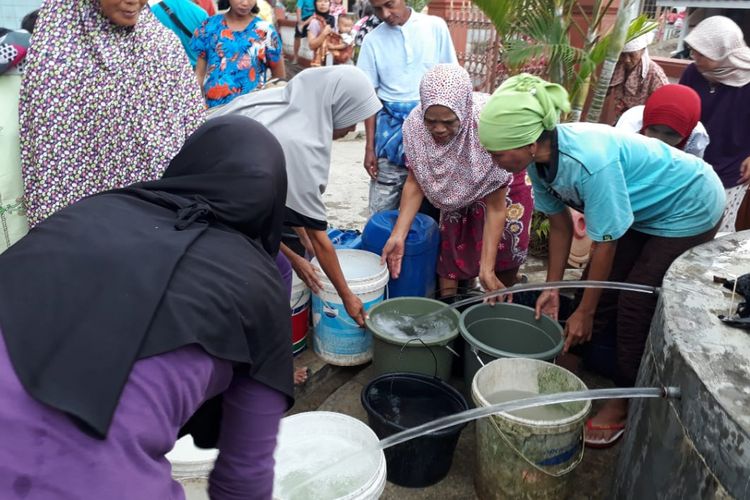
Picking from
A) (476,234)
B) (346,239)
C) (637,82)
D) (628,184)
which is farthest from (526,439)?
(637,82)

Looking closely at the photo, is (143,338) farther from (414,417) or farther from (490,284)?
(490,284)

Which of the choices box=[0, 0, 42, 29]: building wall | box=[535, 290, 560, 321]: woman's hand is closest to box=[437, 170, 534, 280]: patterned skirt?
box=[535, 290, 560, 321]: woman's hand

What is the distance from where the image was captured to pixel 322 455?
2.24 metres

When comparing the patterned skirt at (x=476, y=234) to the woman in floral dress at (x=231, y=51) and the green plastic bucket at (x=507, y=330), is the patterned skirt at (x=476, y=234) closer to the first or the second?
the green plastic bucket at (x=507, y=330)

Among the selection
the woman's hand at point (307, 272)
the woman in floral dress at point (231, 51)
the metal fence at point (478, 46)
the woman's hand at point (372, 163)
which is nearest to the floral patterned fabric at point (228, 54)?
the woman in floral dress at point (231, 51)

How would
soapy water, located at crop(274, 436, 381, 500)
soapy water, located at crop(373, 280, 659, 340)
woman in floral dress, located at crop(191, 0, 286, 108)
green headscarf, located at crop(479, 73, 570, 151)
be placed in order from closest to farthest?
soapy water, located at crop(274, 436, 381, 500)
green headscarf, located at crop(479, 73, 570, 151)
soapy water, located at crop(373, 280, 659, 340)
woman in floral dress, located at crop(191, 0, 286, 108)

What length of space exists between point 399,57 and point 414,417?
234 centimetres

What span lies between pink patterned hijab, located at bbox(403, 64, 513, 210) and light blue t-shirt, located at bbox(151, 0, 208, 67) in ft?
5.31

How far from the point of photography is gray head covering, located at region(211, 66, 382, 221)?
2.42 m

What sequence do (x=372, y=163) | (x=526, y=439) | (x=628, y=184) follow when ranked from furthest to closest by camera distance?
(x=372, y=163), (x=628, y=184), (x=526, y=439)

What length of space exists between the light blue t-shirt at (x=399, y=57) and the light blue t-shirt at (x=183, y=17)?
1.09m

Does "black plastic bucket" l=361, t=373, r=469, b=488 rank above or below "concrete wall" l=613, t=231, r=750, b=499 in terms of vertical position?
below

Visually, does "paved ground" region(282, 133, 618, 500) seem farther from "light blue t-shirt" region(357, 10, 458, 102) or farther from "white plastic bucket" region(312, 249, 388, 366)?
"light blue t-shirt" region(357, 10, 458, 102)

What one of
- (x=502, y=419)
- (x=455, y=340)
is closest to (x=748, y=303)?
(x=502, y=419)
